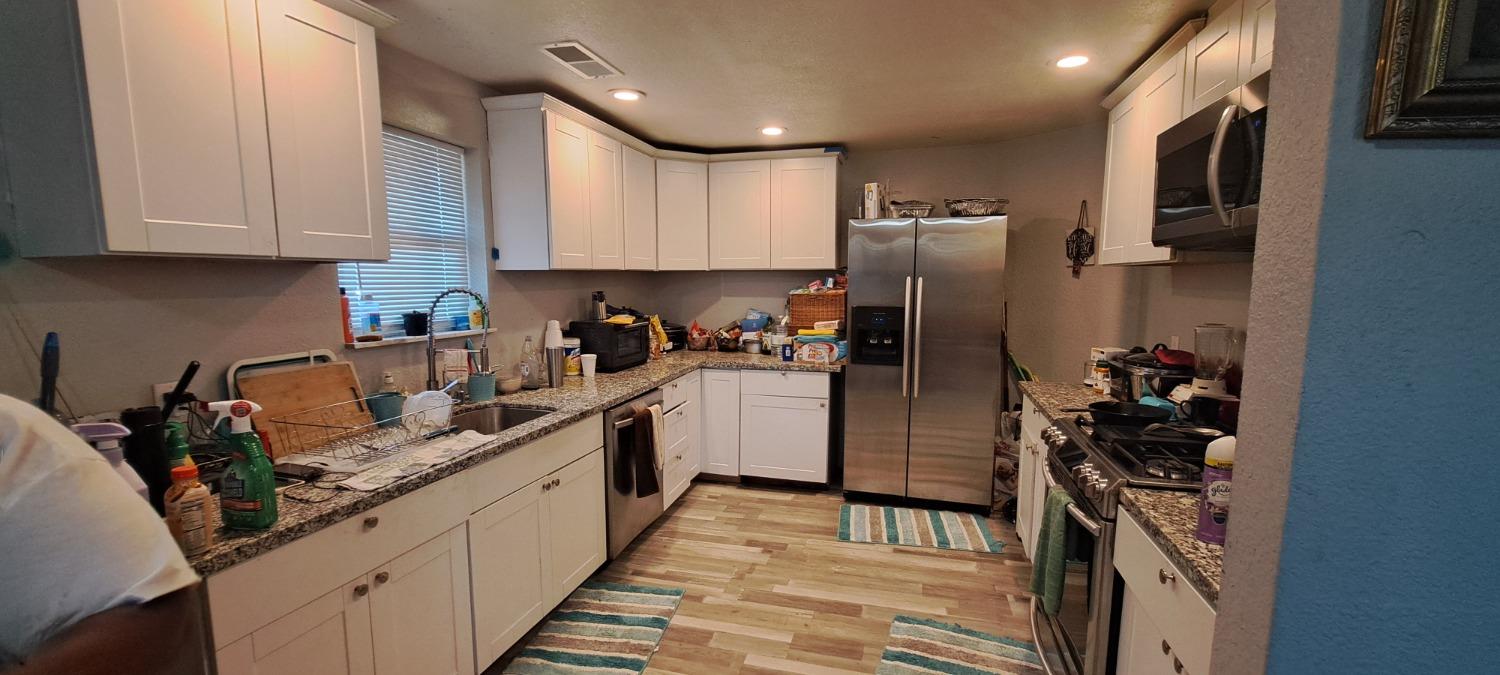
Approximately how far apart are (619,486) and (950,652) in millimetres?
1577

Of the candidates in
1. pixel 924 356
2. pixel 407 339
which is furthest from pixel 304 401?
pixel 924 356

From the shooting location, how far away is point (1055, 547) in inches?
70.1

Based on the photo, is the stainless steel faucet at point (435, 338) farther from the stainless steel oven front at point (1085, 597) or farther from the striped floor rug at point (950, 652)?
the stainless steel oven front at point (1085, 597)

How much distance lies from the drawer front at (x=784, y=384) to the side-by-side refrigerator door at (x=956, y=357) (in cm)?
59

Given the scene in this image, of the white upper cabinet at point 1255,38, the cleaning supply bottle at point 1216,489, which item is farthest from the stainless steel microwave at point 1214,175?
the cleaning supply bottle at point 1216,489

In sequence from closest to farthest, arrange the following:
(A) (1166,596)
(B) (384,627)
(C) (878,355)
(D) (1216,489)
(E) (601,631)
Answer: (D) (1216,489)
(A) (1166,596)
(B) (384,627)
(E) (601,631)
(C) (878,355)

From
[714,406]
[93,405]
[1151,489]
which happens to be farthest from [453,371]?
[1151,489]

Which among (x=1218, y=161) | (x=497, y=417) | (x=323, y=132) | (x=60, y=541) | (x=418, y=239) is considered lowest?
(x=497, y=417)

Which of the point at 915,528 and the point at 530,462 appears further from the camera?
the point at 915,528

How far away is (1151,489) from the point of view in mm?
1445

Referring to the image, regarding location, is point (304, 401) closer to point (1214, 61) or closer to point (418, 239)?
point (418, 239)

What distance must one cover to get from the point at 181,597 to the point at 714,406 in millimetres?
3010

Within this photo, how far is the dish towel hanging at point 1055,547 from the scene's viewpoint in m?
1.75

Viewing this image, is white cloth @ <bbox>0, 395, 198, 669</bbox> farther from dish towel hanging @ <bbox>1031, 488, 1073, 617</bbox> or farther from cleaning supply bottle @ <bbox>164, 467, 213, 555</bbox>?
dish towel hanging @ <bbox>1031, 488, 1073, 617</bbox>
